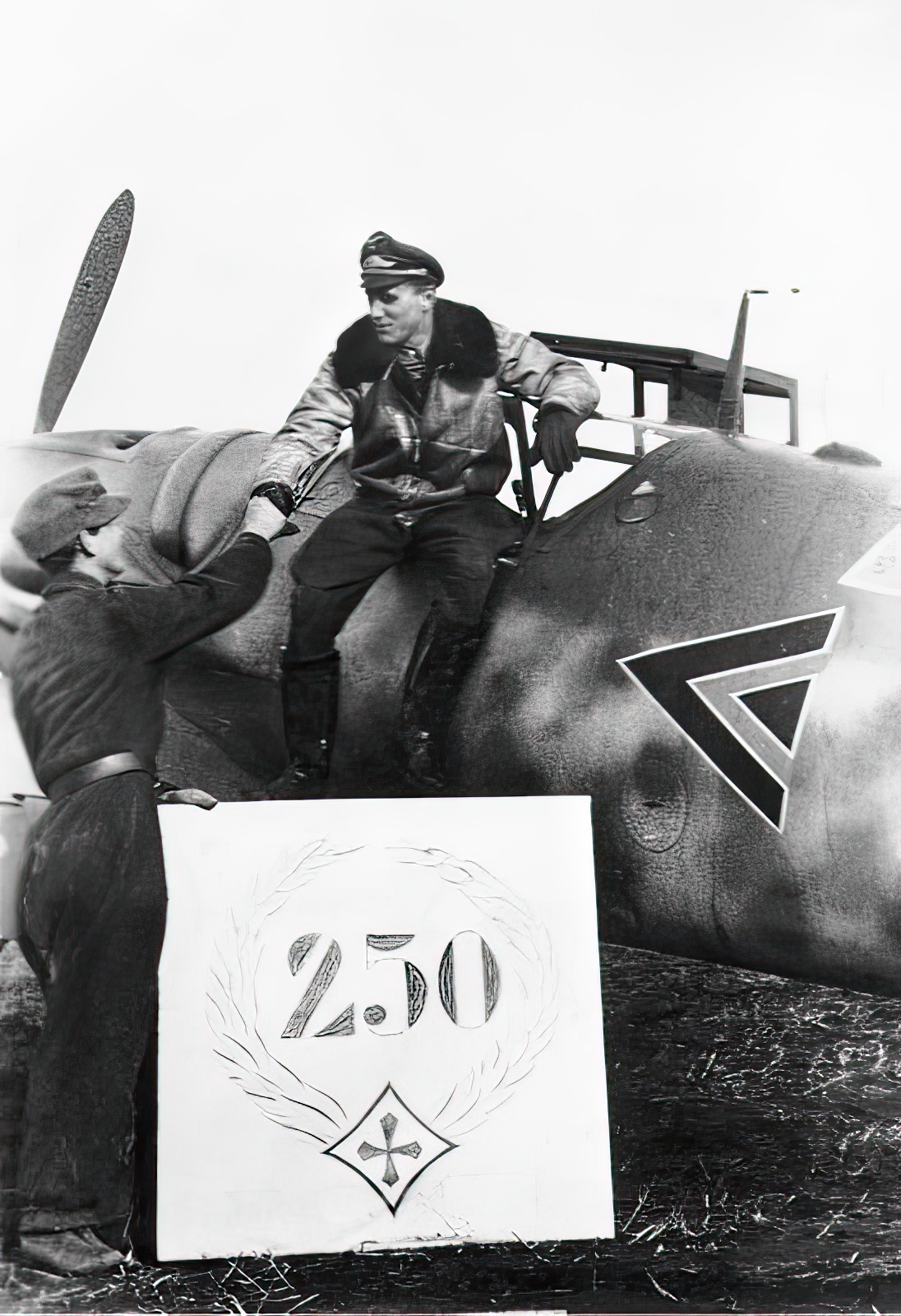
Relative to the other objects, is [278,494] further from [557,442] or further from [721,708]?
[721,708]

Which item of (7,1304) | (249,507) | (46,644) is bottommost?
(7,1304)

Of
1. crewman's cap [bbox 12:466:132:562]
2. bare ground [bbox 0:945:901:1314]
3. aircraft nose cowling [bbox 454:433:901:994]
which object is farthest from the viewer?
crewman's cap [bbox 12:466:132:562]

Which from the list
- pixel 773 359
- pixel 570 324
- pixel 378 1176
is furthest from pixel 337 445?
pixel 378 1176

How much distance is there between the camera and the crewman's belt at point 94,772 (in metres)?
2.55

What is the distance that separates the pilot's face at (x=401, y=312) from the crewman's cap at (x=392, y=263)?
19mm

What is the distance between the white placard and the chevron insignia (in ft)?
1.11

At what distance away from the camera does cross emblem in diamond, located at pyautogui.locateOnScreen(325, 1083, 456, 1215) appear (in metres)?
2.40

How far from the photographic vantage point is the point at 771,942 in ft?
8.27

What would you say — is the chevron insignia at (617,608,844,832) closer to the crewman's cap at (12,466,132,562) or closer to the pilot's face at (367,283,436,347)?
the pilot's face at (367,283,436,347)

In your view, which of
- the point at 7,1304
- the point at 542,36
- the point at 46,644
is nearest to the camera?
the point at 7,1304

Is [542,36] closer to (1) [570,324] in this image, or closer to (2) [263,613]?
(1) [570,324]

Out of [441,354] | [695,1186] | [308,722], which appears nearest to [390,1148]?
[695,1186]

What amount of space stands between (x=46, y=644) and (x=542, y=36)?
6.20 feet

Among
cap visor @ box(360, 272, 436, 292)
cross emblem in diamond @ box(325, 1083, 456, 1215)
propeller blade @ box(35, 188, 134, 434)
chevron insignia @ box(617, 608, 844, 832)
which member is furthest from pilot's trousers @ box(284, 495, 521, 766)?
cross emblem in diamond @ box(325, 1083, 456, 1215)
